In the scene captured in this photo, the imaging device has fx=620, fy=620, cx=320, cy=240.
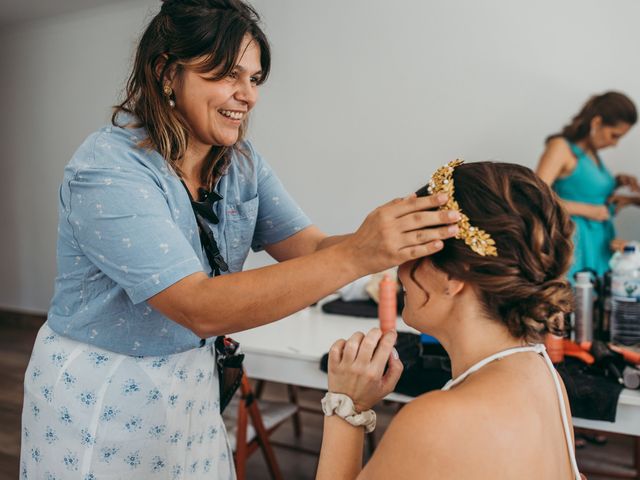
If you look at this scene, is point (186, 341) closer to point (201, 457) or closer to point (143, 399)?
point (143, 399)

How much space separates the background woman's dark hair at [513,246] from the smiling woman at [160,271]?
20 centimetres

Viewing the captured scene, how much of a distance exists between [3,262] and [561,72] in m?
5.28

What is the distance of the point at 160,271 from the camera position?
1.01 metres

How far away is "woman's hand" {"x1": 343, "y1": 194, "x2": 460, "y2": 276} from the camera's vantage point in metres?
0.91

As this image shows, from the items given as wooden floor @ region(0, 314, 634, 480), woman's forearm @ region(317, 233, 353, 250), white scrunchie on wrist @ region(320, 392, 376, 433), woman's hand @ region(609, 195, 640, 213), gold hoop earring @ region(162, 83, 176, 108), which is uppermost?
gold hoop earring @ region(162, 83, 176, 108)

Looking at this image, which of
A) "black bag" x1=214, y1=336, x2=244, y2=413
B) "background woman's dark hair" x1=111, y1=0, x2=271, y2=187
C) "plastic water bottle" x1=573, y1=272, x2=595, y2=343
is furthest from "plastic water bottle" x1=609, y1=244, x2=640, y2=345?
"background woman's dark hair" x1=111, y1=0, x2=271, y2=187

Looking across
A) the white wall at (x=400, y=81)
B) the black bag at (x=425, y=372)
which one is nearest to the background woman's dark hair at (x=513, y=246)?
the black bag at (x=425, y=372)

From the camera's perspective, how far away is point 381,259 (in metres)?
0.93

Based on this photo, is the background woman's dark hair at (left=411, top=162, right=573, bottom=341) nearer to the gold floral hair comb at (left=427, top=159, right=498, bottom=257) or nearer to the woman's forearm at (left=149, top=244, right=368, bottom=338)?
the gold floral hair comb at (left=427, top=159, right=498, bottom=257)

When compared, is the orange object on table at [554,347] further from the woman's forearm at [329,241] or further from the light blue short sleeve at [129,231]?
the light blue short sleeve at [129,231]

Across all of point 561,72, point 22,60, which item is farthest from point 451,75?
point 22,60

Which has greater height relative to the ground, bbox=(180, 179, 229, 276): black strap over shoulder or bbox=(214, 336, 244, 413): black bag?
bbox=(180, 179, 229, 276): black strap over shoulder

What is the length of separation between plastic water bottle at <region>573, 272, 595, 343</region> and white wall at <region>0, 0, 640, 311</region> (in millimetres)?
1784

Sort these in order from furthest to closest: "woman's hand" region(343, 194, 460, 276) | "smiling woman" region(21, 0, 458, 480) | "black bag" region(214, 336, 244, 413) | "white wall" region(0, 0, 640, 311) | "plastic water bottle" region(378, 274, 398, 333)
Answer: "white wall" region(0, 0, 640, 311)
"plastic water bottle" region(378, 274, 398, 333)
"black bag" region(214, 336, 244, 413)
"smiling woman" region(21, 0, 458, 480)
"woman's hand" region(343, 194, 460, 276)
